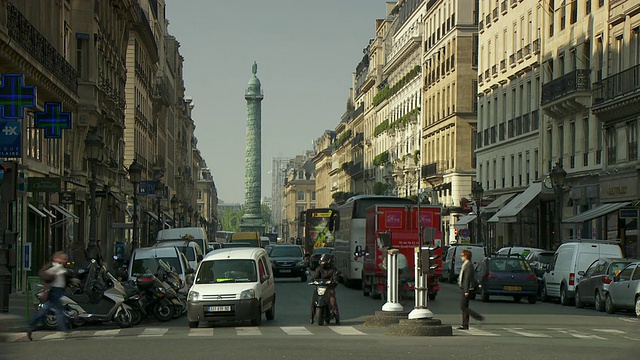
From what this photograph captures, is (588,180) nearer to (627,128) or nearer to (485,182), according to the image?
(627,128)

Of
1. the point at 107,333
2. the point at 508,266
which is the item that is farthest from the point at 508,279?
the point at 107,333

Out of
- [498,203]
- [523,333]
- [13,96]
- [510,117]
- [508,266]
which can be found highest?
[510,117]

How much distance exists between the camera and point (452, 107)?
290ft

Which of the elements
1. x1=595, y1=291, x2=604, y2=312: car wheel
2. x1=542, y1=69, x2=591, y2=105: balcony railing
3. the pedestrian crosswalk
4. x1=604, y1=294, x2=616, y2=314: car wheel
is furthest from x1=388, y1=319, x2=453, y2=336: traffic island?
x1=542, y1=69, x2=591, y2=105: balcony railing

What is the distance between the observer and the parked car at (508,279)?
38.9 metres

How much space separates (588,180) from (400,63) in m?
60.5

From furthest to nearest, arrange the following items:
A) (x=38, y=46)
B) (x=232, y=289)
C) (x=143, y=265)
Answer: (x=38, y=46), (x=143, y=265), (x=232, y=289)

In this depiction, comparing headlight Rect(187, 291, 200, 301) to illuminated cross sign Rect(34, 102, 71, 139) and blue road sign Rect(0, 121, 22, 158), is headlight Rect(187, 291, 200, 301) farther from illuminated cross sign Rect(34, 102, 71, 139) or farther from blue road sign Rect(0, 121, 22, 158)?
illuminated cross sign Rect(34, 102, 71, 139)

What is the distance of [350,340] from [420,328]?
76.5 inches

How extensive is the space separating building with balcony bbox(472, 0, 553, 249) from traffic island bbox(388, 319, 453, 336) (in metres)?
37.1

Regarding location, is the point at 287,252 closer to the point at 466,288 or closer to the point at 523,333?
the point at 466,288

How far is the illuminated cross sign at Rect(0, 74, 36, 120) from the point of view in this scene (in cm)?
2744

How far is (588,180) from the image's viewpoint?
180 feet

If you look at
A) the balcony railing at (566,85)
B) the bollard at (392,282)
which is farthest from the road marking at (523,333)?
the balcony railing at (566,85)
